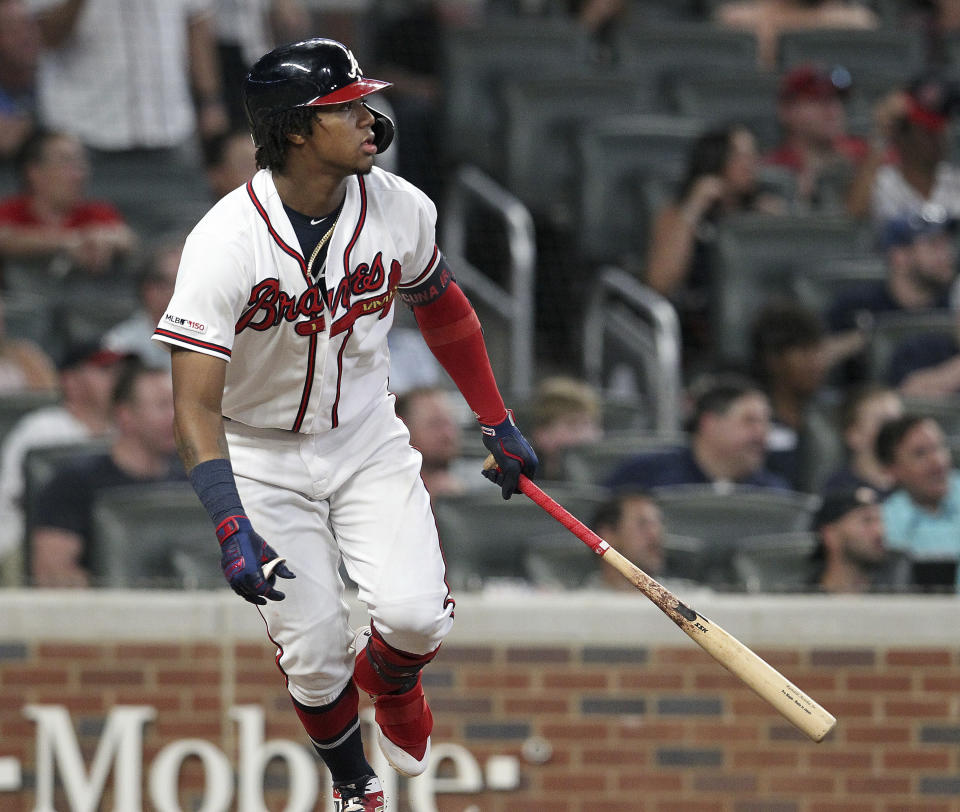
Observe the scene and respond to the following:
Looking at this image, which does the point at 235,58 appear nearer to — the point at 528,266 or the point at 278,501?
the point at 528,266

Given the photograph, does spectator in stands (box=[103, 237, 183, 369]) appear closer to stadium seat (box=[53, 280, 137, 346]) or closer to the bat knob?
stadium seat (box=[53, 280, 137, 346])

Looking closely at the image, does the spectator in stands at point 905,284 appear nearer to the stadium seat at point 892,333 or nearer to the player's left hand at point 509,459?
the stadium seat at point 892,333

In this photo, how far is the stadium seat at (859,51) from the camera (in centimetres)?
897

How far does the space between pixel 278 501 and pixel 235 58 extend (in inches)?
194

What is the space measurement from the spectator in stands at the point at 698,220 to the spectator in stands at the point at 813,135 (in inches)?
33.6

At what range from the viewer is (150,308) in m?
6.42

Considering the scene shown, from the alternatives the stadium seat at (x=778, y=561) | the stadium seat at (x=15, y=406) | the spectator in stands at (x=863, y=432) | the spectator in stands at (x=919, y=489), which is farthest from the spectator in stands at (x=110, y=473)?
the spectator in stands at (x=919, y=489)

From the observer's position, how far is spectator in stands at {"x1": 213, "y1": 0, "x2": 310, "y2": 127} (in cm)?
807

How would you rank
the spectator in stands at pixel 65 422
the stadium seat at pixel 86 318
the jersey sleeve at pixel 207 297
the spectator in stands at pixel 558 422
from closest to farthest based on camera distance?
the jersey sleeve at pixel 207 297
the spectator in stands at pixel 65 422
the spectator in stands at pixel 558 422
the stadium seat at pixel 86 318

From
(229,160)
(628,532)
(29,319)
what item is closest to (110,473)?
(29,319)

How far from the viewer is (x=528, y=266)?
709 cm

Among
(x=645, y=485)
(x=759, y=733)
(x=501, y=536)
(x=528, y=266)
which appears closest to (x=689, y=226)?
(x=528, y=266)

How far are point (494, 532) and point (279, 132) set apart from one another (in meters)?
2.34

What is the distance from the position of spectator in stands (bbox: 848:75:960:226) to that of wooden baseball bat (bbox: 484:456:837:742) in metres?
4.60
